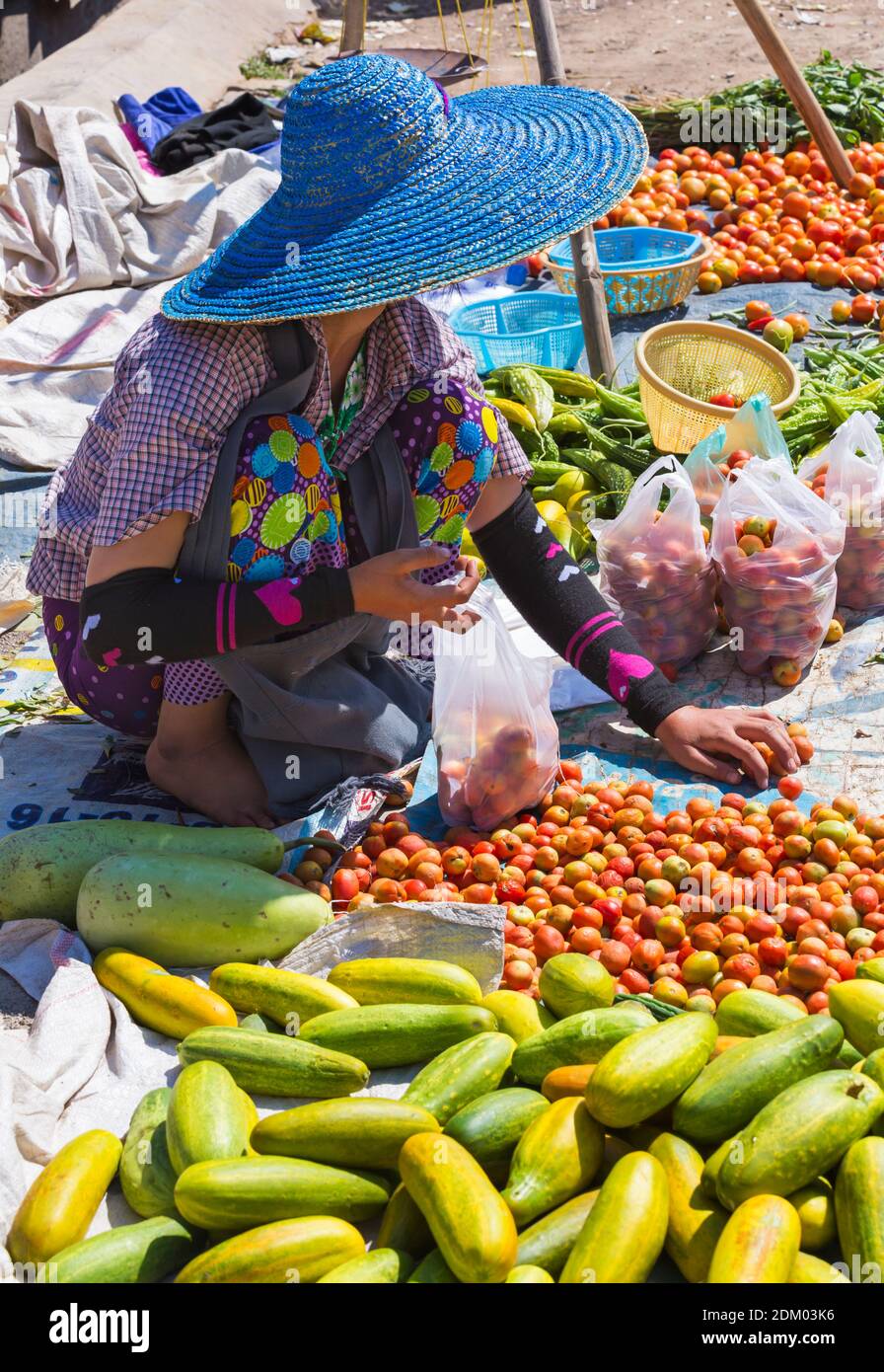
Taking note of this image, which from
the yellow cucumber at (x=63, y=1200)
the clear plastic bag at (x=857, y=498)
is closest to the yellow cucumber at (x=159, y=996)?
the yellow cucumber at (x=63, y=1200)

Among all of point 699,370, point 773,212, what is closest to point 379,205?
point 699,370

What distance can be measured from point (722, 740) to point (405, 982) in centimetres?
110

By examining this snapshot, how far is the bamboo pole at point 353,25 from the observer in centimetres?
539

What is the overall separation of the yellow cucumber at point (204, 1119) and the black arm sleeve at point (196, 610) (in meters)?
0.88

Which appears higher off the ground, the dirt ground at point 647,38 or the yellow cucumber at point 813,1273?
the dirt ground at point 647,38

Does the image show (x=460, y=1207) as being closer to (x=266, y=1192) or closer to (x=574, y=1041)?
(x=266, y=1192)

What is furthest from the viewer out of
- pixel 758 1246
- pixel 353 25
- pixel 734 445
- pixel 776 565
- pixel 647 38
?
pixel 647 38

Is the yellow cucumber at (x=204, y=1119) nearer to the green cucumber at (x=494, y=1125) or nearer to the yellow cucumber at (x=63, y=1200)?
the yellow cucumber at (x=63, y=1200)

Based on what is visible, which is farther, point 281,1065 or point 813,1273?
point 281,1065

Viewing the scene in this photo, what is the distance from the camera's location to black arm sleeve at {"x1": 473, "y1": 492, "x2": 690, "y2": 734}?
2879mm

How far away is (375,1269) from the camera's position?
1.56m

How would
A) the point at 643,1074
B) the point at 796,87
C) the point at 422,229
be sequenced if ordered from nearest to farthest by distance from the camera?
the point at 643,1074, the point at 422,229, the point at 796,87

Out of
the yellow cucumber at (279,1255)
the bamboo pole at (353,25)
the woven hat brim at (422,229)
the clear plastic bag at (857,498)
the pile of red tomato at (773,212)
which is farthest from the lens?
the pile of red tomato at (773,212)

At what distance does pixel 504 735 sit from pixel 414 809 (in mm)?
316
